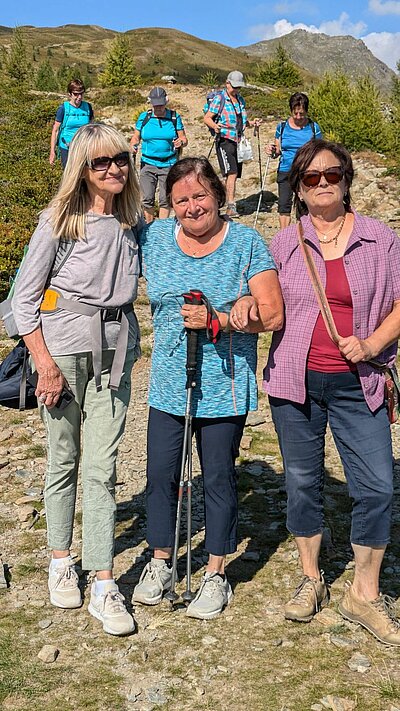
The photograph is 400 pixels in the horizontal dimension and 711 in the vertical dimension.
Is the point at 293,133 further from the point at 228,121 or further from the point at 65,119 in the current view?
the point at 65,119

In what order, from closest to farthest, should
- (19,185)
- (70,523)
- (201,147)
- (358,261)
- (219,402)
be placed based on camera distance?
(358,261)
(219,402)
(70,523)
(19,185)
(201,147)

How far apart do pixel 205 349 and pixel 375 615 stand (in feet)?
5.36

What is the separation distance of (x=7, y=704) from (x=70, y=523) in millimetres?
1076

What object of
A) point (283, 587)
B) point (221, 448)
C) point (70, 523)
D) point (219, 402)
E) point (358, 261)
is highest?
point (358, 261)

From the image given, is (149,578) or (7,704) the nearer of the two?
(7,704)

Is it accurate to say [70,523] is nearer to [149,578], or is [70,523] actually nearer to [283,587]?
[149,578]

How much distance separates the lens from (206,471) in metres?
4.16

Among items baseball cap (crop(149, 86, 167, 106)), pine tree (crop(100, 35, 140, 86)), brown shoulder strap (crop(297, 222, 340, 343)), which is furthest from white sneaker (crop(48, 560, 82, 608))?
pine tree (crop(100, 35, 140, 86))

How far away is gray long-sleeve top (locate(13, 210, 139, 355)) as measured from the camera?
3.80m

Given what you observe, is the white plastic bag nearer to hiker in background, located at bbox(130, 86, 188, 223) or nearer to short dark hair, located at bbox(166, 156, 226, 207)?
Answer: hiker in background, located at bbox(130, 86, 188, 223)

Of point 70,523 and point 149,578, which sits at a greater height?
point 70,523

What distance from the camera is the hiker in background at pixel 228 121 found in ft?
42.1

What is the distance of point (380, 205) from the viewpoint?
1584cm

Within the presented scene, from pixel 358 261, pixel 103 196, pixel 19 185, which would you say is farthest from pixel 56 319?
pixel 19 185
